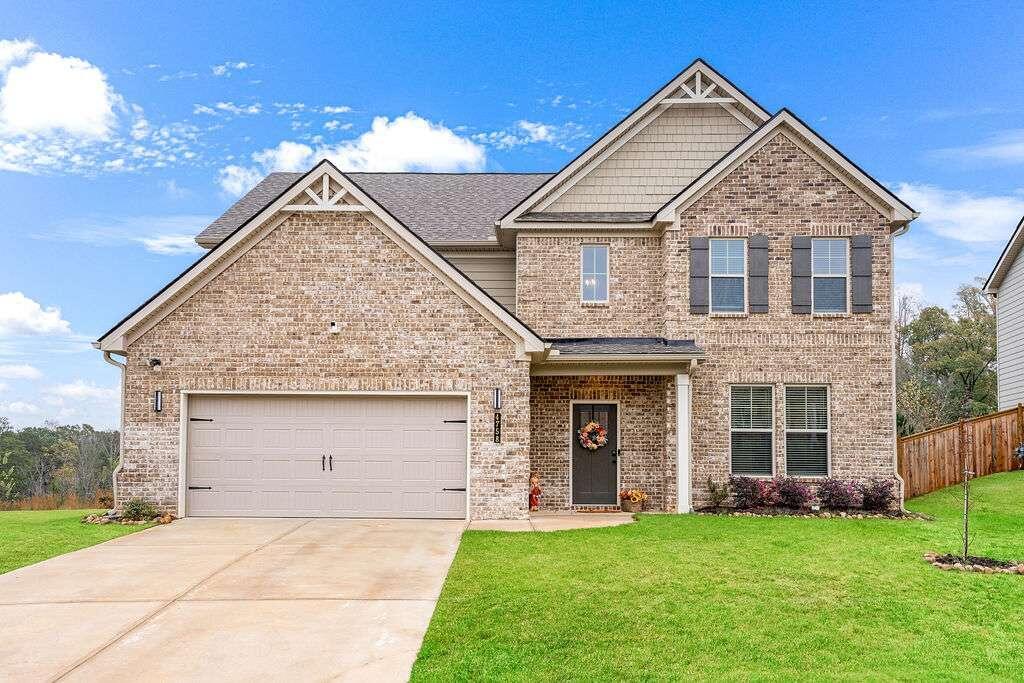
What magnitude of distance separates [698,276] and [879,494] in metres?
5.46

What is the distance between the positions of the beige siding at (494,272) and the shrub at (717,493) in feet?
19.6

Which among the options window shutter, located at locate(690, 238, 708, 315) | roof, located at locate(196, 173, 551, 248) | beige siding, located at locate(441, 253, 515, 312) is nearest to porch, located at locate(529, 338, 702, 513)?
window shutter, located at locate(690, 238, 708, 315)

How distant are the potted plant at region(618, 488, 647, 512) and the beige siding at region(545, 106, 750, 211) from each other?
605 centimetres

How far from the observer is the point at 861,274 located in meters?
16.0

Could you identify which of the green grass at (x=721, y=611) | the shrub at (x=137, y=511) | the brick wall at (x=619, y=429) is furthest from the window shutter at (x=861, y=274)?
the shrub at (x=137, y=511)

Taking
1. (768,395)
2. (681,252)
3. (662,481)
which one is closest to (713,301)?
(681,252)

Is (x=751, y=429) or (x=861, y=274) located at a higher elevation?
(x=861, y=274)

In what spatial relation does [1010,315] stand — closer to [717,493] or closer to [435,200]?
[717,493]

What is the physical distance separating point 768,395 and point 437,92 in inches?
470

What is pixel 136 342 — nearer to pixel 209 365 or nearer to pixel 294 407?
pixel 209 365

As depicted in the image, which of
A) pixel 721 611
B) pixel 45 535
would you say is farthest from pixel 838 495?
pixel 45 535

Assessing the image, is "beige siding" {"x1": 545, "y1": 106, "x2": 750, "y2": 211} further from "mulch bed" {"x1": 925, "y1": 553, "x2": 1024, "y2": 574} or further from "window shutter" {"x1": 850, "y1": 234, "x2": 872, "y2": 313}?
"mulch bed" {"x1": 925, "y1": 553, "x2": 1024, "y2": 574}

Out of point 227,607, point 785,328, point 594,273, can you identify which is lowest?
point 227,607

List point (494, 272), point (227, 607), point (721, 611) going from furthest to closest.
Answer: point (494, 272) < point (227, 607) < point (721, 611)
